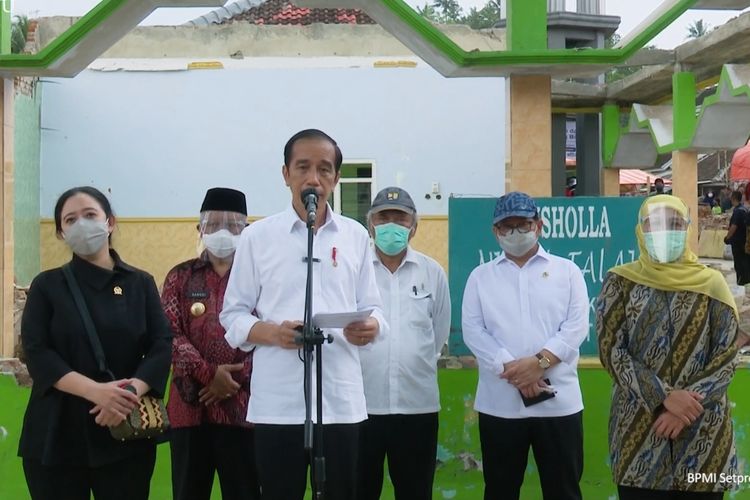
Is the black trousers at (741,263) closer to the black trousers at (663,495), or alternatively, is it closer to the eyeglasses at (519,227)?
the eyeglasses at (519,227)

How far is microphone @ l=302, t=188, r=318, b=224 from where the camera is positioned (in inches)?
110

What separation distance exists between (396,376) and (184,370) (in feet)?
3.08

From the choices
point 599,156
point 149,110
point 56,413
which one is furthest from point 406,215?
point 149,110

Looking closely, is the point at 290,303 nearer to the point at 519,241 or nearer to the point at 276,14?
the point at 519,241

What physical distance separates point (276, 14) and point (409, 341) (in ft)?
54.6

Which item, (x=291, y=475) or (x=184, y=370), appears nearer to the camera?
(x=291, y=475)

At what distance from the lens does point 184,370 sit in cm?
389

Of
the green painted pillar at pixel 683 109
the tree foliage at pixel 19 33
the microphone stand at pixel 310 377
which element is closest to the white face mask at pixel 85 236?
the microphone stand at pixel 310 377

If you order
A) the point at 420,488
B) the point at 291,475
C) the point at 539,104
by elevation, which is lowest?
the point at 420,488

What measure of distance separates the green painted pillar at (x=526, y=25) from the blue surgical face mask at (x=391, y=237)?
78.3 inches

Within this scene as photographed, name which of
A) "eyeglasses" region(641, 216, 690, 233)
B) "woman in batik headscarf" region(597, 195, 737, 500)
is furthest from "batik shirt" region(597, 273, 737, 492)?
"eyeglasses" region(641, 216, 690, 233)

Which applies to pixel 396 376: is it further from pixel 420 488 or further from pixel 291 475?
pixel 291 475

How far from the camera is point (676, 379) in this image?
3.47 m

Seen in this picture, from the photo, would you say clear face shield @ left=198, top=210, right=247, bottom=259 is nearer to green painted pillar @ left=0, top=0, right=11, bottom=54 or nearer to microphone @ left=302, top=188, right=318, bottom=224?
microphone @ left=302, top=188, right=318, bottom=224
